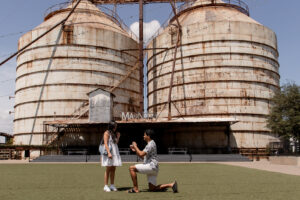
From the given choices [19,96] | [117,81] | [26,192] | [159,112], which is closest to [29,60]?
[19,96]

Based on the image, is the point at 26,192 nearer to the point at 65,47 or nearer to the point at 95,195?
the point at 95,195

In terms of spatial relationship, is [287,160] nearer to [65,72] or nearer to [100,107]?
[100,107]

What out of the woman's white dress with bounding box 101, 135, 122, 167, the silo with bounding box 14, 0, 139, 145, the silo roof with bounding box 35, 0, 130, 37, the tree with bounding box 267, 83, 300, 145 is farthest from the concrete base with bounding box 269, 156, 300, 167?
the silo roof with bounding box 35, 0, 130, 37

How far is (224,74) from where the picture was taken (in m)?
27.2

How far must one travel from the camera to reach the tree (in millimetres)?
20844

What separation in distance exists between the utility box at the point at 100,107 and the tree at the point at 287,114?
41.1 feet

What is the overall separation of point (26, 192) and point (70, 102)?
74.8ft

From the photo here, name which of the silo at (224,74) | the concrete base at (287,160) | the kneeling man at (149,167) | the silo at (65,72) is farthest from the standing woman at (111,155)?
the silo at (65,72)

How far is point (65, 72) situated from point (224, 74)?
14.8m

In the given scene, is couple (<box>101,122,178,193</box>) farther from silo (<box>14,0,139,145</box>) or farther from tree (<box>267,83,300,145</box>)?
silo (<box>14,0,139,145</box>)

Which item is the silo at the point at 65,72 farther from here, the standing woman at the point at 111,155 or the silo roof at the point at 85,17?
the standing woman at the point at 111,155

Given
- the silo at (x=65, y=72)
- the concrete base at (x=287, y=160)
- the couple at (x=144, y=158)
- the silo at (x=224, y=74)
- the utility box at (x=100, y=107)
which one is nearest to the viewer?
the couple at (x=144, y=158)

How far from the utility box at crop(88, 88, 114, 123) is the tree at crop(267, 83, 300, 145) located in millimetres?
12517

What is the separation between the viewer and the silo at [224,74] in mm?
26719
